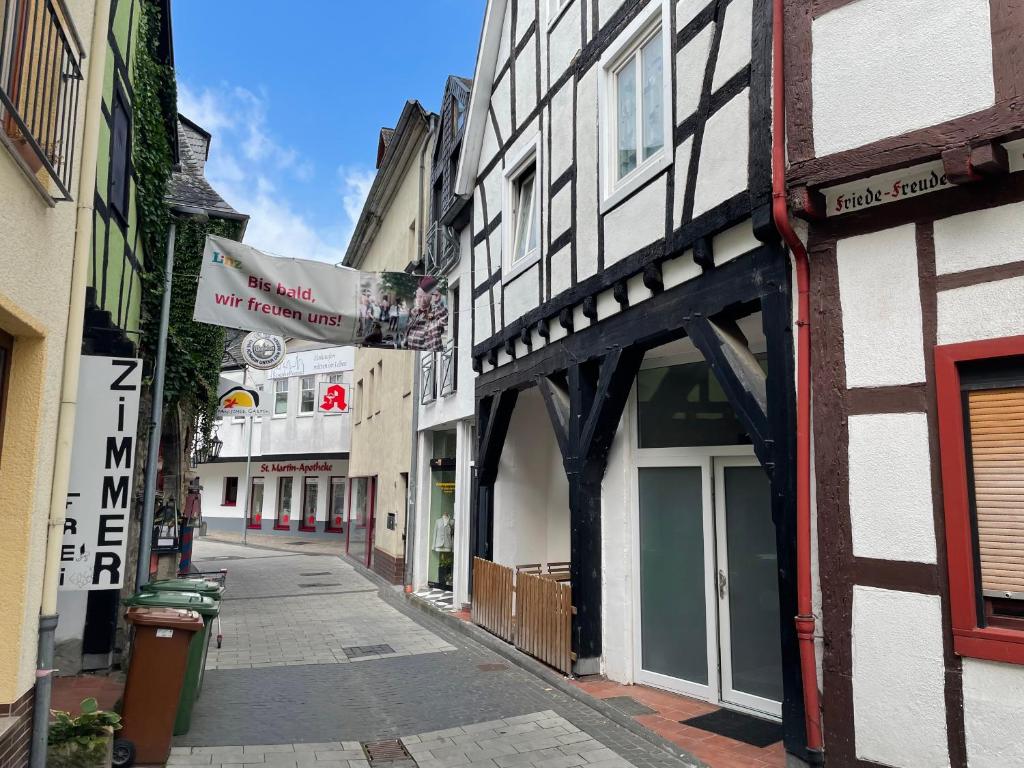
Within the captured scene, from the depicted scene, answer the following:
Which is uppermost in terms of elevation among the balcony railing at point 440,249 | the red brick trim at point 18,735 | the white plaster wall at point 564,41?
the white plaster wall at point 564,41

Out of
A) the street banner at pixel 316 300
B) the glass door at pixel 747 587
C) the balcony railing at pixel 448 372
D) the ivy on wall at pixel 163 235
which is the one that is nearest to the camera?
the glass door at pixel 747 587

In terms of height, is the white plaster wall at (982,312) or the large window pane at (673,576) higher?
the white plaster wall at (982,312)

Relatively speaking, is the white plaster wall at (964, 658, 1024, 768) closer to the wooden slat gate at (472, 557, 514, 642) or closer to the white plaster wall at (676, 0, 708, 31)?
the white plaster wall at (676, 0, 708, 31)

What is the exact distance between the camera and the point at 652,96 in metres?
6.41

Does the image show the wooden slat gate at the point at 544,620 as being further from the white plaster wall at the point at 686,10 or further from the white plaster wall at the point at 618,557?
the white plaster wall at the point at 686,10

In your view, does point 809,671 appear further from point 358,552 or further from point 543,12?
point 358,552

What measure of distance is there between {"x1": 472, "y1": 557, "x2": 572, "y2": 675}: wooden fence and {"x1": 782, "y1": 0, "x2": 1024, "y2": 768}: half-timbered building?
3325 millimetres

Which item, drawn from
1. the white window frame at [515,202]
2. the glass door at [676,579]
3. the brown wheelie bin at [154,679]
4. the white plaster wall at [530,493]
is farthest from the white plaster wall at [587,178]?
the brown wheelie bin at [154,679]

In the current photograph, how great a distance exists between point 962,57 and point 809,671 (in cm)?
339

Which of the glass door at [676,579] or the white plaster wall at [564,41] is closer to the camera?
the glass door at [676,579]

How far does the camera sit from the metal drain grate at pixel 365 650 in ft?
28.7

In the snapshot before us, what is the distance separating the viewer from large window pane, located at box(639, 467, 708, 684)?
20.8 ft

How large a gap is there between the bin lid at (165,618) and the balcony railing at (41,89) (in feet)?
9.55

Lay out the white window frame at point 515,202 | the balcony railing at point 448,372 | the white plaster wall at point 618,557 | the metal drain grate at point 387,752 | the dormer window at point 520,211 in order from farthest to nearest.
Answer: the balcony railing at point 448,372 → the dormer window at point 520,211 → the white window frame at point 515,202 → the white plaster wall at point 618,557 → the metal drain grate at point 387,752
